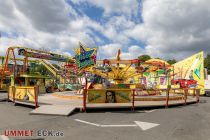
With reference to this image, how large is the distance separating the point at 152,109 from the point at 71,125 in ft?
22.0

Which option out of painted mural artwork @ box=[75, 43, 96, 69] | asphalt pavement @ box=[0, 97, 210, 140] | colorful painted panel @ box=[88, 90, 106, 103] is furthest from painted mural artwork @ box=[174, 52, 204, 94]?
asphalt pavement @ box=[0, 97, 210, 140]

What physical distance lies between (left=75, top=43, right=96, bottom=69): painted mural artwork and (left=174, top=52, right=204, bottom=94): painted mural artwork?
19738 millimetres

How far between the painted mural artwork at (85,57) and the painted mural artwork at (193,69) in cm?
1974

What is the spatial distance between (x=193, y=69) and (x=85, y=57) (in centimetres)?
2126

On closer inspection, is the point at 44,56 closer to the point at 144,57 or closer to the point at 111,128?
the point at 111,128

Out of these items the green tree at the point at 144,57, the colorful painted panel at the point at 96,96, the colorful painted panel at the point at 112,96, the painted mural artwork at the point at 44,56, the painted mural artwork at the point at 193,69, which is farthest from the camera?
the green tree at the point at 144,57

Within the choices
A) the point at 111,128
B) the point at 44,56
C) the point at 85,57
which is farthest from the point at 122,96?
the point at 44,56

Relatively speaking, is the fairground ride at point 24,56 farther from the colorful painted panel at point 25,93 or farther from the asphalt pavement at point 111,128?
the asphalt pavement at point 111,128

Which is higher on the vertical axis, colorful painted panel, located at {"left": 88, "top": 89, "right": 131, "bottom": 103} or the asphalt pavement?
colorful painted panel, located at {"left": 88, "top": 89, "right": 131, "bottom": 103}

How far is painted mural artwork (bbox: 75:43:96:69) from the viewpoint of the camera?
1631 centimetres

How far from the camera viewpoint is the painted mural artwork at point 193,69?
29000 mm

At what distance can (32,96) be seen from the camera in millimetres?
13664

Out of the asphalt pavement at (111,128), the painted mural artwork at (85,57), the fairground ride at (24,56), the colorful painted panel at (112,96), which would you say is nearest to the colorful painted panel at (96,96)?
the colorful painted panel at (112,96)

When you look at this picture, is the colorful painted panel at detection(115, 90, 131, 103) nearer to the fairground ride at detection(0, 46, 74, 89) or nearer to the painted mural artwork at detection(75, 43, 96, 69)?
the painted mural artwork at detection(75, 43, 96, 69)
